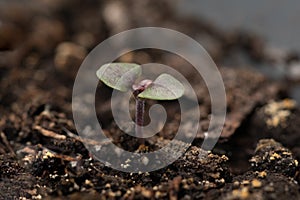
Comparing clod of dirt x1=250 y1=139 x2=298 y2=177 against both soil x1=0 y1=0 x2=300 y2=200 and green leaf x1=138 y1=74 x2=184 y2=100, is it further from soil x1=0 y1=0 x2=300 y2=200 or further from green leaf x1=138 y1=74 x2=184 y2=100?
green leaf x1=138 y1=74 x2=184 y2=100

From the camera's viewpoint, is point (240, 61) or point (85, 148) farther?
point (240, 61)

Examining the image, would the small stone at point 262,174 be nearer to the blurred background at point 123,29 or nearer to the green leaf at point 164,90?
the green leaf at point 164,90

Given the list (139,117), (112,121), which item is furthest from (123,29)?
(139,117)

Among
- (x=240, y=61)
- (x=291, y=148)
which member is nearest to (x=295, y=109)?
(x=291, y=148)

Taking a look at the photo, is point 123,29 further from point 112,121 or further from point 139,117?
point 139,117

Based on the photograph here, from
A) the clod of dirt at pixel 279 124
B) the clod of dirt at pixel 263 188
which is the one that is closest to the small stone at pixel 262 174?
the clod of dirt at pixel 263 188

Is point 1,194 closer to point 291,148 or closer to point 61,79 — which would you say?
point 61,79
